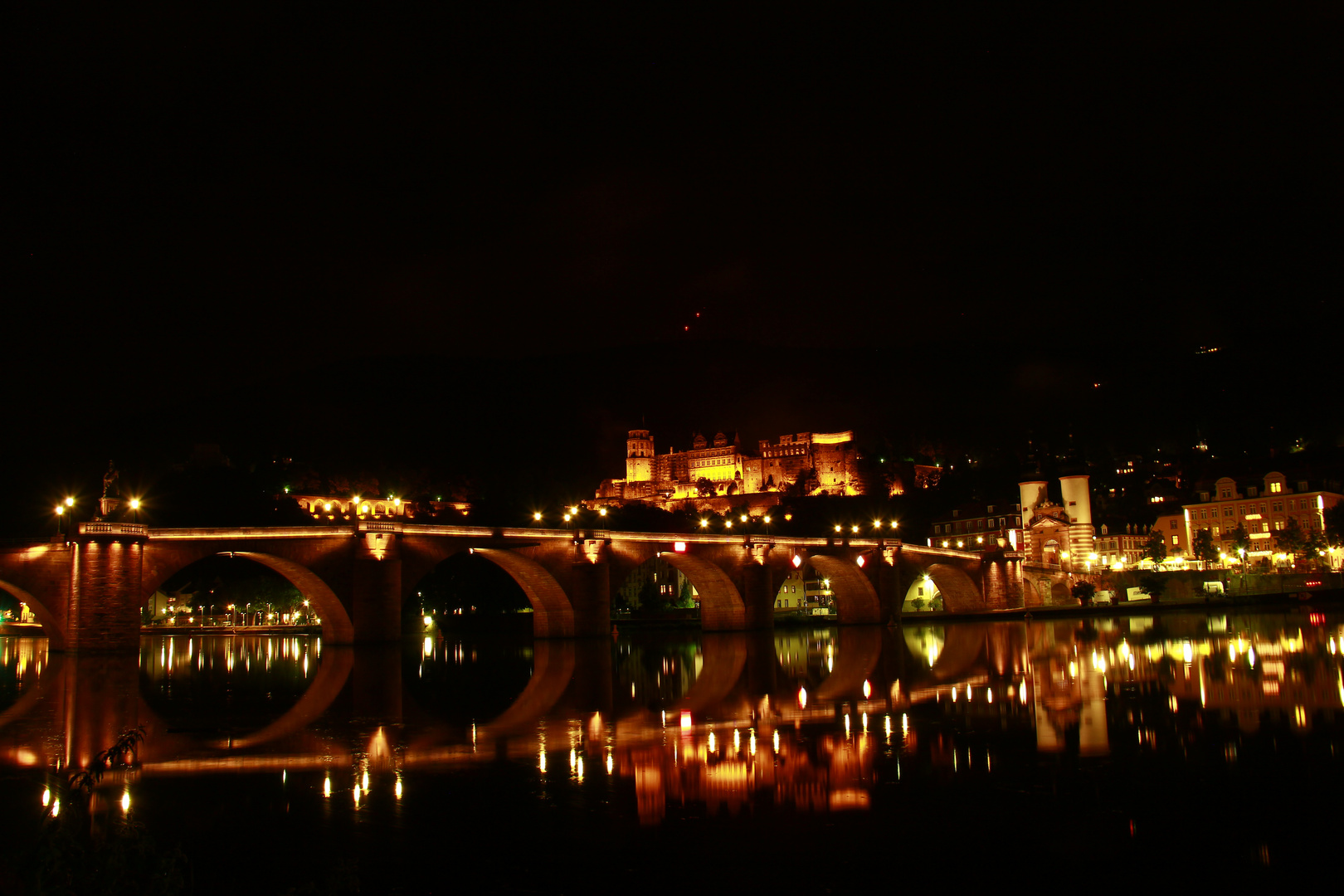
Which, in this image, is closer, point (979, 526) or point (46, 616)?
point (46, 616)

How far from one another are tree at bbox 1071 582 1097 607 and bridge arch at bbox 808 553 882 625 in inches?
875

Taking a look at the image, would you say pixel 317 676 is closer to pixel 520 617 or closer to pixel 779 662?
pixel 779 662

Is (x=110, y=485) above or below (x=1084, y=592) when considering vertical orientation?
above

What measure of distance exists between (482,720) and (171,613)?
76.8 metres

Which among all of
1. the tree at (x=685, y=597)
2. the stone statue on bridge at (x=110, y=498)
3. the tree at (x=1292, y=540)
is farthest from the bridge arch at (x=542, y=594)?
the tree at (x=1292, y=540)

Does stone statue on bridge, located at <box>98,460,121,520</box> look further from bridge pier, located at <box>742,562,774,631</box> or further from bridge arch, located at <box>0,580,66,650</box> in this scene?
bridge pier, located at <box>742,562,774,631</box>

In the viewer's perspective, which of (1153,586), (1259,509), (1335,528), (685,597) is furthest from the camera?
(685,597)

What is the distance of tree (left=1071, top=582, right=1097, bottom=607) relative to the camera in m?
71.4

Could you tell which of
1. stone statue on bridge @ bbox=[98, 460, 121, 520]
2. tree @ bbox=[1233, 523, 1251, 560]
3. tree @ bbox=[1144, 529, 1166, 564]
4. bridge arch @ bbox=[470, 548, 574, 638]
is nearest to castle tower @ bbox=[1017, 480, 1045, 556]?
tree @ bbox=[1144, 529, 1166, 564]

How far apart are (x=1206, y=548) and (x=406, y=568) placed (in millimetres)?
59911

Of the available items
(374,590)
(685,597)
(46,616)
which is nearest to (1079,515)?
(685,597)

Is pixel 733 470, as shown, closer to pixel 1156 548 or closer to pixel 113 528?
pixel 1156 548

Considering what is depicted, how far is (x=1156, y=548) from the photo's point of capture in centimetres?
8138

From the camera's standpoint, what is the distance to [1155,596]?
2734 inches
